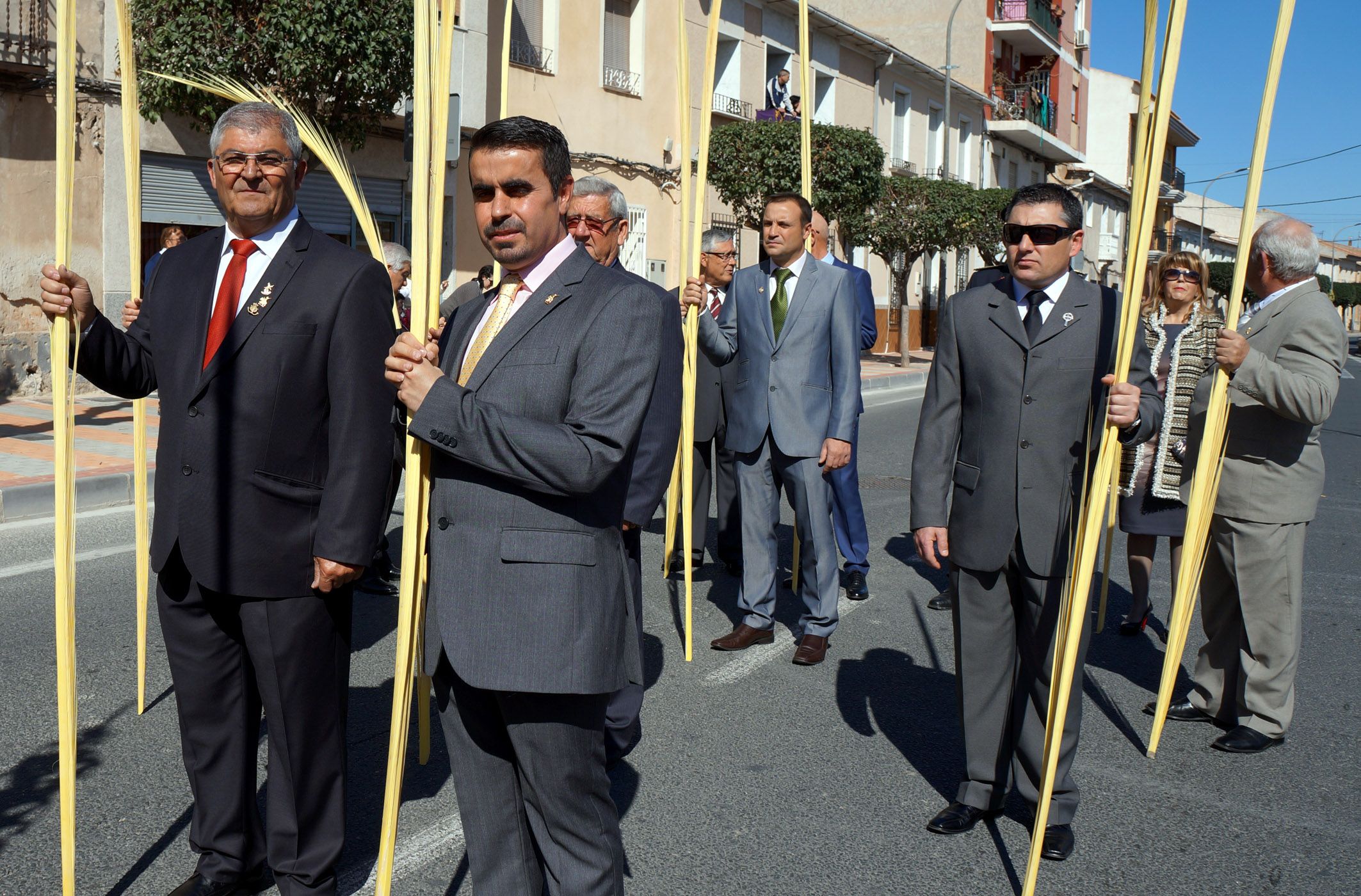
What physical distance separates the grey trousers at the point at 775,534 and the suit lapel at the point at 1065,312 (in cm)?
191

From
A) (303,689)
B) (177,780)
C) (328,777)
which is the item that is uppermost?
(303,689)

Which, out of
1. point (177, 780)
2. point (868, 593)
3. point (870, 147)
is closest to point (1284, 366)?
point (868, 593)

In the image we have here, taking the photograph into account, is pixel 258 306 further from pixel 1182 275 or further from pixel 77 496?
pixel 77 496

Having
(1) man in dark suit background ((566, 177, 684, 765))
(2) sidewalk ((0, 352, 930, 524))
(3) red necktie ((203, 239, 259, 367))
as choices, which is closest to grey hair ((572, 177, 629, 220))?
(1) man in dark suit background ((566, 177, 684, 765))

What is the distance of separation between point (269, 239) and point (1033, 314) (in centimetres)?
209

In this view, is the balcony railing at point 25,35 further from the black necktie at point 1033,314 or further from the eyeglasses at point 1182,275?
the black necktie at point 1033,314

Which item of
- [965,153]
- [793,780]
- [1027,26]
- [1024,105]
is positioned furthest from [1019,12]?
[793,780]

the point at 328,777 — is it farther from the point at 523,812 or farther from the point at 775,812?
the point at 775,812

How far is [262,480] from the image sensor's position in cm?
273

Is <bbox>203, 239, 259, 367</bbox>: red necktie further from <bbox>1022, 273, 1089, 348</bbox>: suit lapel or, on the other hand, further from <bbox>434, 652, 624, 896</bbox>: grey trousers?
<bbox>1022, 273, 1089, 348</bbox>: suit lapel

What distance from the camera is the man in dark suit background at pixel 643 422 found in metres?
2.84

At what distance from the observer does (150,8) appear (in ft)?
40.0

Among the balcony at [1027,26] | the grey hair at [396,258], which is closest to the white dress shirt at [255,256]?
the grey hair at [396,258]

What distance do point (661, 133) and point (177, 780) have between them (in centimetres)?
1965
